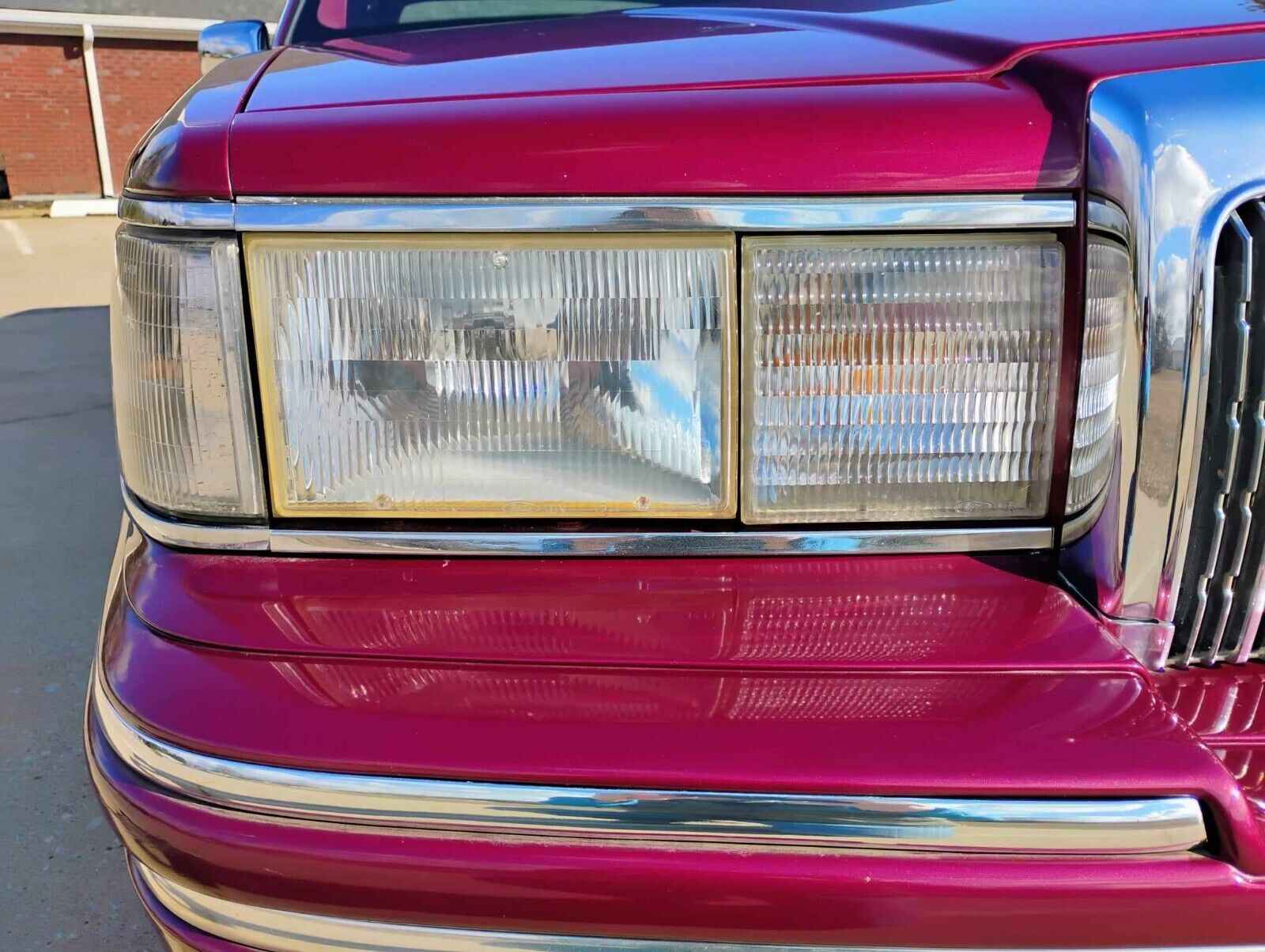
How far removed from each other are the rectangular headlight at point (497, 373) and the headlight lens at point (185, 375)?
0.09 ft

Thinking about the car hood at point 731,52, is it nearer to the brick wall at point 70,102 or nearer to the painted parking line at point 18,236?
the painted parking line at point 18,236

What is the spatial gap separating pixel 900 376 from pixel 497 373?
0.41 meters

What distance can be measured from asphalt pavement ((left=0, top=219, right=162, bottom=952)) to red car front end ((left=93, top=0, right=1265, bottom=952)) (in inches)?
32.8

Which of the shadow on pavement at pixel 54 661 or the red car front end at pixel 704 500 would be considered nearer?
the red car front end at pixel 704 500

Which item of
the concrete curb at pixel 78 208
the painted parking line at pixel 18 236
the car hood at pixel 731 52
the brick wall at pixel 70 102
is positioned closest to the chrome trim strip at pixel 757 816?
the car hood at pixel 731 52

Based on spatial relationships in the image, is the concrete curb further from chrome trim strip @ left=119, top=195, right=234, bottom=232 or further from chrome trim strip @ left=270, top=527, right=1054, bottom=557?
chrome trim strip @ left=270, top=527, right=1054, bottom=557

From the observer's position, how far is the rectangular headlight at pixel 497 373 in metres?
1.04

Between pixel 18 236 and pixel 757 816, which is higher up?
pixel 757 816

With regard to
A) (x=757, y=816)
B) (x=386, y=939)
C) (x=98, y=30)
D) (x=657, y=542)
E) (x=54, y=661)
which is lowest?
(x=54, y=661)

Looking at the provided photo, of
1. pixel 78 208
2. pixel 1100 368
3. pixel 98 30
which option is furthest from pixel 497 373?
pixel 98 30

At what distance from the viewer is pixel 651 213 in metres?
1.00

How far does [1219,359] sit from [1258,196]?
0.49ft

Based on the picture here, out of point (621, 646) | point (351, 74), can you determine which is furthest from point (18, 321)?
point (621, 646)

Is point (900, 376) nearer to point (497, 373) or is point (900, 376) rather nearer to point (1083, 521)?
point (1083, 521)
